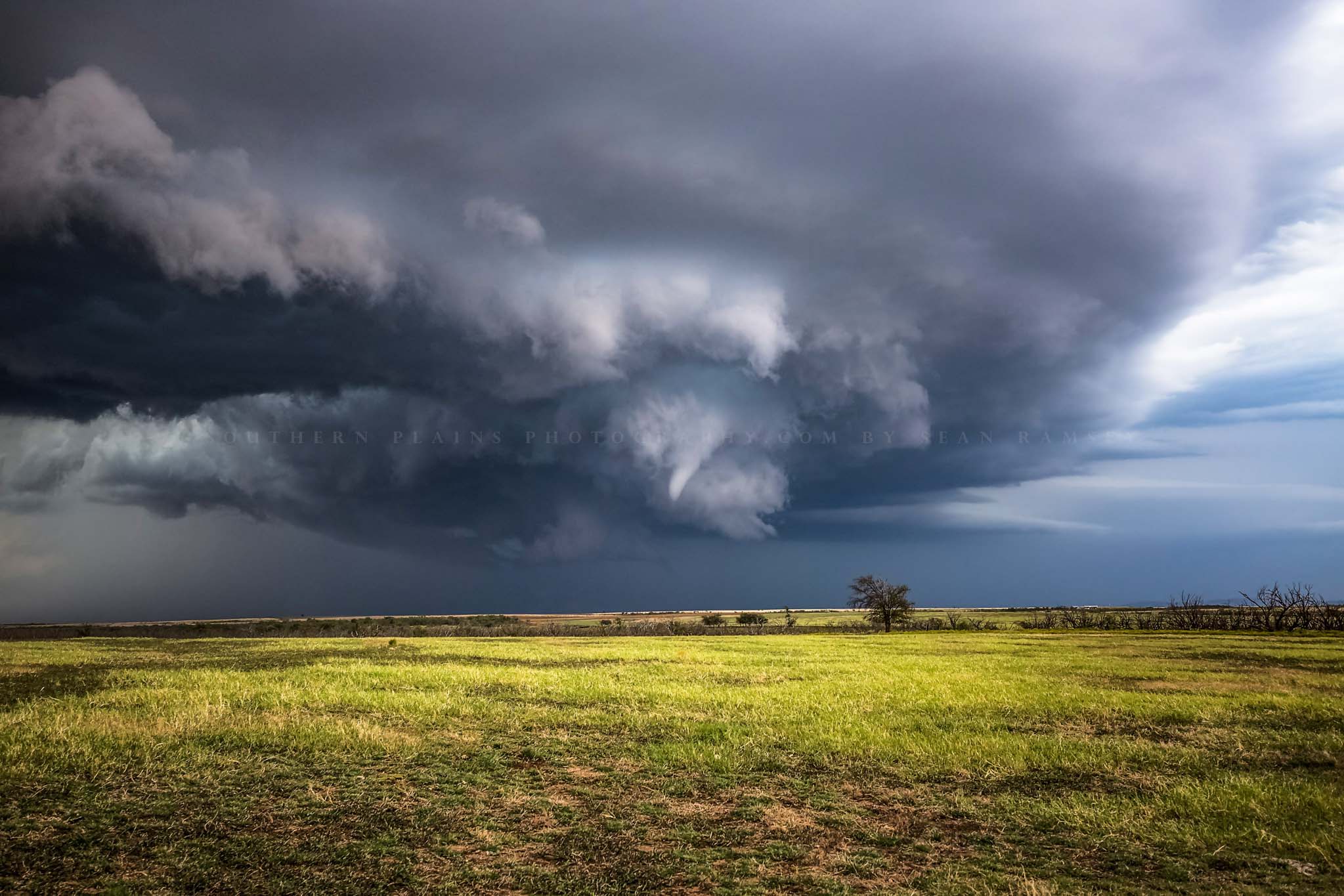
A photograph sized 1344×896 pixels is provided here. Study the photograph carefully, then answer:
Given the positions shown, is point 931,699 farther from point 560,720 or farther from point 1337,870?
point 1337,870

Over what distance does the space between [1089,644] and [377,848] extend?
195ft

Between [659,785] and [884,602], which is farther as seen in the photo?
[884,602]

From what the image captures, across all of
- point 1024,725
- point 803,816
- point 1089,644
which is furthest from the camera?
point 1089,644

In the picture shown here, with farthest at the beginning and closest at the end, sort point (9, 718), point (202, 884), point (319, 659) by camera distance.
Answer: point (319, 659) → point (9, 718) → point (202, 884)

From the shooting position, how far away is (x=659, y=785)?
13141mm

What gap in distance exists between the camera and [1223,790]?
12.7m

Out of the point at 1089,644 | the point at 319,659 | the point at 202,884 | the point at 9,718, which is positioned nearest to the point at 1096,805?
the point at 202,884

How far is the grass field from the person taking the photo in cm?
918

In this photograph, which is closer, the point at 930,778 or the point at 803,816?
the point at 803,816

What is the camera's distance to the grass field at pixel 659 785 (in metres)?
9.18

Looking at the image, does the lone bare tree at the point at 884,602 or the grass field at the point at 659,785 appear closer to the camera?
the grass field at the point at 659,785

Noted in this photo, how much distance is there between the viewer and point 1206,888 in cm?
870

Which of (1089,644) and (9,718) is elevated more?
(9,718)

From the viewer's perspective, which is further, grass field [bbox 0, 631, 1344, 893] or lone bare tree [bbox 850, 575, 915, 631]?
lone bare tree [bbox 850, 575, 915, 631]
